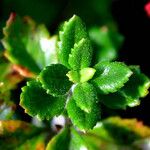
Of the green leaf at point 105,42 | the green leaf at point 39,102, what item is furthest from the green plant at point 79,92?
the green leaf at point 105,42

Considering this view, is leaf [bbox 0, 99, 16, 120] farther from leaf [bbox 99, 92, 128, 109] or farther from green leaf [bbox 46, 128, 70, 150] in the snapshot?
leaf [bbox 99, 92, 128, 109]

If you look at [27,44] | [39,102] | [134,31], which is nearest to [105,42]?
[134,31]

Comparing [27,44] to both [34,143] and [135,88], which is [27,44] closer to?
[34,143]

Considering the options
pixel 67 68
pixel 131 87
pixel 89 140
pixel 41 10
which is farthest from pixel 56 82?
pixel 41 10

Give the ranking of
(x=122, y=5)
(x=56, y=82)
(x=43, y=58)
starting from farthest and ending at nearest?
(x=122, y=5)
(x=43, y=58)
(x=56, y=82)

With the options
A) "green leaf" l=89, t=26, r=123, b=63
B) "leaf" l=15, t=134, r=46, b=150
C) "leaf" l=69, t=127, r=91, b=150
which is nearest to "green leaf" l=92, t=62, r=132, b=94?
"leaf" l=69, t=127, r=91, b=150

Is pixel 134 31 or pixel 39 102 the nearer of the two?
pixel 39 102

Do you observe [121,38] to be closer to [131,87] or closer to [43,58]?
[43,58]
